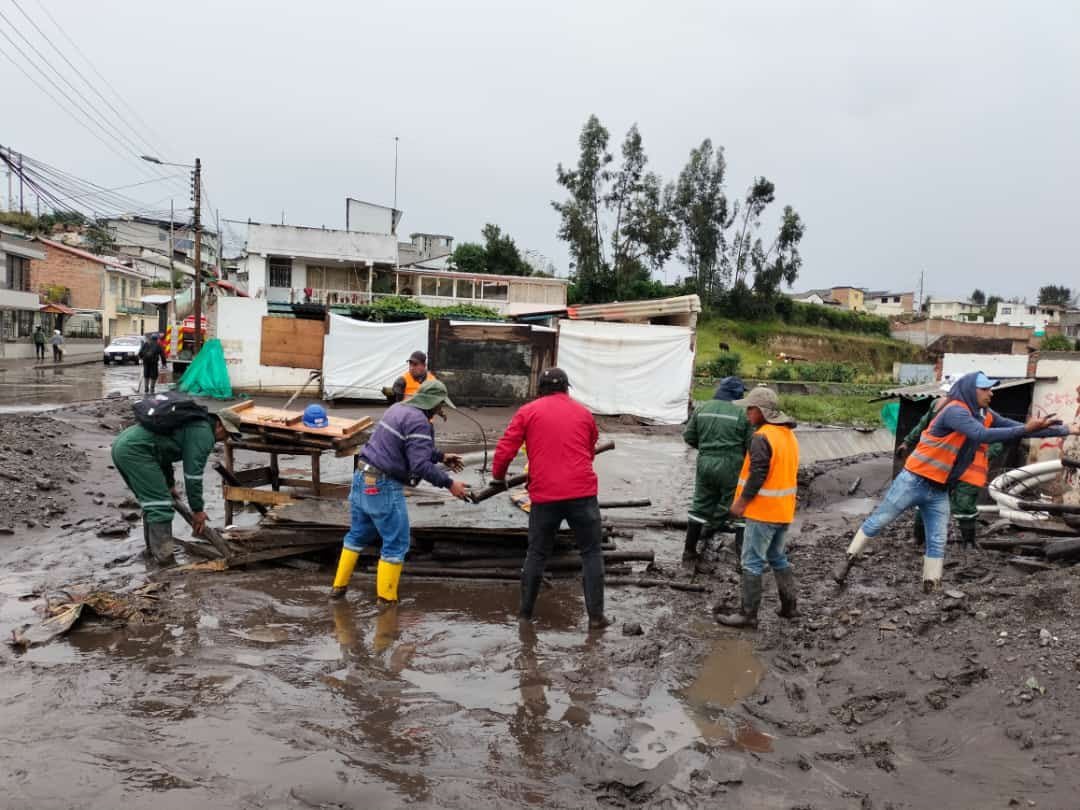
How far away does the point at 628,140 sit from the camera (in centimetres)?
5381

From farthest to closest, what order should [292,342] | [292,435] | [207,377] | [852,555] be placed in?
[292,342] < [207,377] < [292,435] < [852,555]

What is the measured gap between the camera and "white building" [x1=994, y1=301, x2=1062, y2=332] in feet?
262

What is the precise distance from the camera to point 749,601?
538 centimetres

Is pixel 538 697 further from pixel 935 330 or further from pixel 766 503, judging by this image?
pixel 935 330

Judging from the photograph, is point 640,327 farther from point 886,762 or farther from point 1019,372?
point 886,762

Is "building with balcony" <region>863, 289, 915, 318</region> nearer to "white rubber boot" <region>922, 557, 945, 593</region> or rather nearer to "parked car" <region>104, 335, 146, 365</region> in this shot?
"parked car" <region>104, 335, 146, 365</region>

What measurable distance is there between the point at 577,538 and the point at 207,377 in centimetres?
1422

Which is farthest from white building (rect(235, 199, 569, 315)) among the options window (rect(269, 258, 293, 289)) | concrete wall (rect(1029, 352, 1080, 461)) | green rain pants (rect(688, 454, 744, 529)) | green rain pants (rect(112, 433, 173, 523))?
green rain pants (rect(112, 433, 173, 523))

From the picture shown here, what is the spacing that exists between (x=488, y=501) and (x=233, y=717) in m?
3.61

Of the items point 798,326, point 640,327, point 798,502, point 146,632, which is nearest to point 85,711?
point 146,632

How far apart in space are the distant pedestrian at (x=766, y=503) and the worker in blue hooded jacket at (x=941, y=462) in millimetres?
979

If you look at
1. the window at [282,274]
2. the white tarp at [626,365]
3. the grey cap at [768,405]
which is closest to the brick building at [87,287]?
the window at [282,274]

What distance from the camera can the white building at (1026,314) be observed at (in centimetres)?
7981

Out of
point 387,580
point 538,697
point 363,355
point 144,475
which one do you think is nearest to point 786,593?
point 538,697
